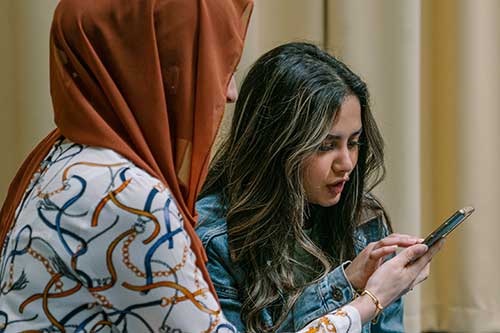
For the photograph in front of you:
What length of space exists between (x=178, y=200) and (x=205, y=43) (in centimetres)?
19

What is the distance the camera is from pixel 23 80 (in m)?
1.78

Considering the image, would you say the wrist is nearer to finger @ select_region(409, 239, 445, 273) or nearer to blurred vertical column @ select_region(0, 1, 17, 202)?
finger @ select_region(409, 239, 445, 273)

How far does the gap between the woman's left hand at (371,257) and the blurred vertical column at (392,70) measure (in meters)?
0.59

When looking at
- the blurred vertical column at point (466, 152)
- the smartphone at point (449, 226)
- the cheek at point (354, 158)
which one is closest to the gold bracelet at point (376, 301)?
the smartphone at point (449, 226)

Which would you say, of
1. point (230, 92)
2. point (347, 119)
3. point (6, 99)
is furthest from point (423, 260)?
Answer: point (6, 99)

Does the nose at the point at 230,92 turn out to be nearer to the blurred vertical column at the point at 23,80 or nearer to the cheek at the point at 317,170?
the cheek at the point at 317,170

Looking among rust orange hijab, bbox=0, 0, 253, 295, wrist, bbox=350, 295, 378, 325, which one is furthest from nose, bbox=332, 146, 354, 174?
rust orange hijab, bbox=0, 0, 253, 295

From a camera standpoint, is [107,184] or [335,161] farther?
[335,161]

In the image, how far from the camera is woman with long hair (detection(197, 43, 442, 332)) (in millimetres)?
1488

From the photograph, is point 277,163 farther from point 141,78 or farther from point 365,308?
point 141,78

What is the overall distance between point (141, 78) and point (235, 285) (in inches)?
21.7

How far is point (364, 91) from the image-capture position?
160cm

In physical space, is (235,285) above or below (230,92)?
below

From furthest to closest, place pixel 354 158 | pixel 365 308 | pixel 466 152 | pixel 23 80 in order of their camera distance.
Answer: pixel 466 152
pixel 23 80
pixel 354 158
pixel 365 308
